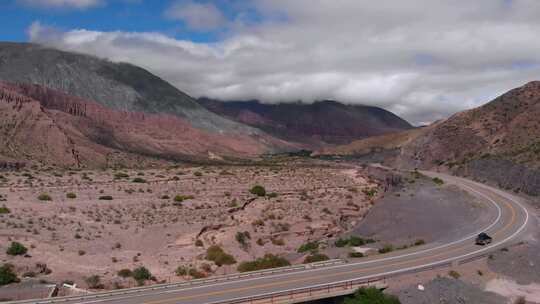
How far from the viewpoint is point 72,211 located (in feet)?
127

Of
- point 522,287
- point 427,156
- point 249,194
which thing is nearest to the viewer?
point 522,287

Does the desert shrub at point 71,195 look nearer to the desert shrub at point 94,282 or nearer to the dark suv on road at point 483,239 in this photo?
the desert shrub at point 94,282

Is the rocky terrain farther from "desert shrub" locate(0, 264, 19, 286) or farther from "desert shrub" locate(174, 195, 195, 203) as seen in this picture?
"desert shrub" locate(0, 264, 19, 286)

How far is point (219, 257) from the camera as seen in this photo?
3216 centimetres

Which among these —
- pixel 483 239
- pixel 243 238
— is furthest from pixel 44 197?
pixel 483 239

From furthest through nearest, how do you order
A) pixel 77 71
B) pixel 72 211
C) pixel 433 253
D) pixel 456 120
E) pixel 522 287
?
pixel 77 71 → pixel 456 120 → pixel 72 211 → pixel 433 253 → pixel 522 287

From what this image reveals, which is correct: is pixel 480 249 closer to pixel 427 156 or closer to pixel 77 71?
pixel 427 156

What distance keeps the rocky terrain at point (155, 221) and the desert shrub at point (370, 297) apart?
974 centimetres

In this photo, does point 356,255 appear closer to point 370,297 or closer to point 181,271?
point 370,297

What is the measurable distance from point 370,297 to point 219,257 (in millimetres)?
12985

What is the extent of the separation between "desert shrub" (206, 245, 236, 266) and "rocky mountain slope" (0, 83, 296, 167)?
167 feet

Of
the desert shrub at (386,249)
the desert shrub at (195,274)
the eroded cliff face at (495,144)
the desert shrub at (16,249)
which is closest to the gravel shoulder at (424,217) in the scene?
the desert shrub at (386,249)

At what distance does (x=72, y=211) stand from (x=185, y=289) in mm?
20014

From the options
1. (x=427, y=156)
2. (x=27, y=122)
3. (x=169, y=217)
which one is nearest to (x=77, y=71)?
Answer: (x=27, y=122)
